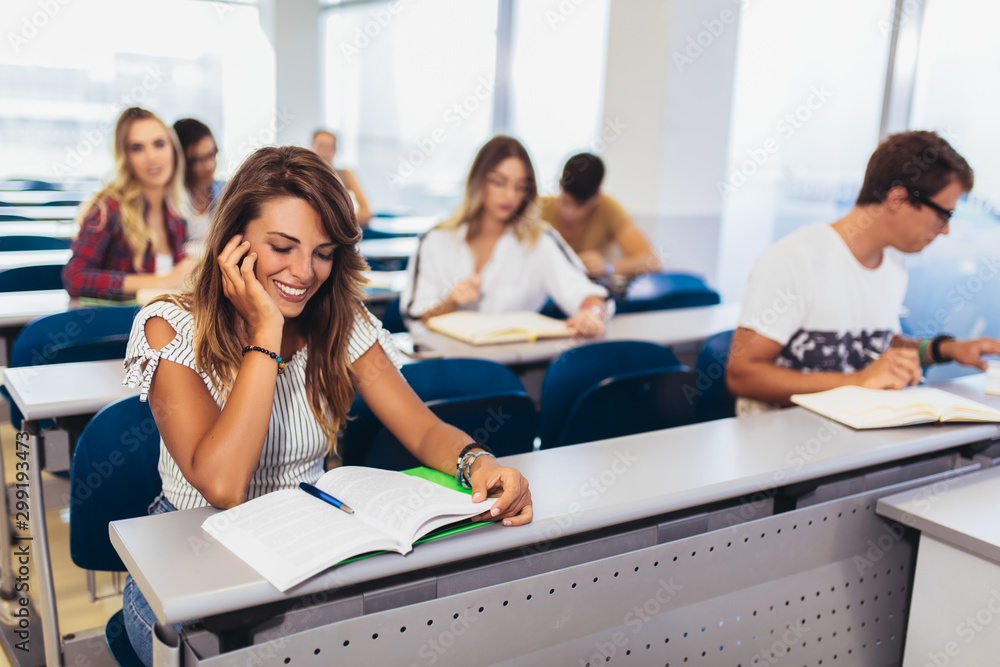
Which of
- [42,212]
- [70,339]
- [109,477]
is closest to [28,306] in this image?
[70,339]

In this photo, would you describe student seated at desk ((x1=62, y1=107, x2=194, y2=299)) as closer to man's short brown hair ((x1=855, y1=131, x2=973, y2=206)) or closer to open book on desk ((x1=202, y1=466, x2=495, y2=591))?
open book on desk ((x1=202, y1=466, x2=495, y2=591))

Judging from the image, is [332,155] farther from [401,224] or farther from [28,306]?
[28,306]

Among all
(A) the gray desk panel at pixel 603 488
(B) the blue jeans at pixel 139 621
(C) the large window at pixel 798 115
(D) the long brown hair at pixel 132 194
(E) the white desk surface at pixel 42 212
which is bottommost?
(B) the blue jeans at pixel 139 621

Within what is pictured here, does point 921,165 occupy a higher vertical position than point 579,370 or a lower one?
higher

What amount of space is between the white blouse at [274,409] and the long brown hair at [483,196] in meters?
1.38

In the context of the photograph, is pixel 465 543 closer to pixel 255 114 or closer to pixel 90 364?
pixel 90 364

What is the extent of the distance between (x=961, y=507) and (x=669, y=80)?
3.16 metres

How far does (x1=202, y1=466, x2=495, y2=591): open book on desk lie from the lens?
0.97 m

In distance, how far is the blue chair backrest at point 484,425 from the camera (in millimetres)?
1650

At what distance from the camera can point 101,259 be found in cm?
282

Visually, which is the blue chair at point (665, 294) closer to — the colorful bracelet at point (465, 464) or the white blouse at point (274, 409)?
the white blouse at point (274, 409)

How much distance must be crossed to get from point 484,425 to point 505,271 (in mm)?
1196

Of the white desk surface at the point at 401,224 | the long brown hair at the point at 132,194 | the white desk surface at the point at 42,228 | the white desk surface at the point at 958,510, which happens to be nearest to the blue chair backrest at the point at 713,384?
the white desk surface at the point at 958,510

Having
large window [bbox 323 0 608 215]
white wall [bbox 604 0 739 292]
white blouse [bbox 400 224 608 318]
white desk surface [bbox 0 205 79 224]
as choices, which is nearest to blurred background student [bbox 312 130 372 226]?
large window [bbox 323 0 608 215]
